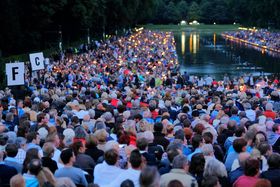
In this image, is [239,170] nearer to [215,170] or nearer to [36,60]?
[215,170]

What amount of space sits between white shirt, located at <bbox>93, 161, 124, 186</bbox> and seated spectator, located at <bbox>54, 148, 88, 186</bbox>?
8.4 inches

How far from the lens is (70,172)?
345 inches

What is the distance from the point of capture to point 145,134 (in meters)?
10.7

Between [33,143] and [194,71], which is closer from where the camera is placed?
[33,143]

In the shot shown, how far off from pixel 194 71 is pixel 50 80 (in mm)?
26837

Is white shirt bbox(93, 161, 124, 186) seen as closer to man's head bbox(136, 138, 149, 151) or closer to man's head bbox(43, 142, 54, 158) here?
man's head bbox(43, 142, 54, 158)

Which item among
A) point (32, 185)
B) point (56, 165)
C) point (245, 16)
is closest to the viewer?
point (32, 185)

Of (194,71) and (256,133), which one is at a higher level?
(256,133)

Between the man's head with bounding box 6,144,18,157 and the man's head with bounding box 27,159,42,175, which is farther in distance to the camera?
the man's head with bounding box 6,144,18,157

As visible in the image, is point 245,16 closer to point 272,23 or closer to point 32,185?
point 272,23

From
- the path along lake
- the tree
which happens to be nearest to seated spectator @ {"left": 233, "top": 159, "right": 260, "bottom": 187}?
the path along lake

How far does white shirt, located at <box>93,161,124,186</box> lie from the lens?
8656 mm

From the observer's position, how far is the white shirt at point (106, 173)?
866 centimetres

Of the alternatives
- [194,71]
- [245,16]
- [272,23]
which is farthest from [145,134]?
[245,16]
